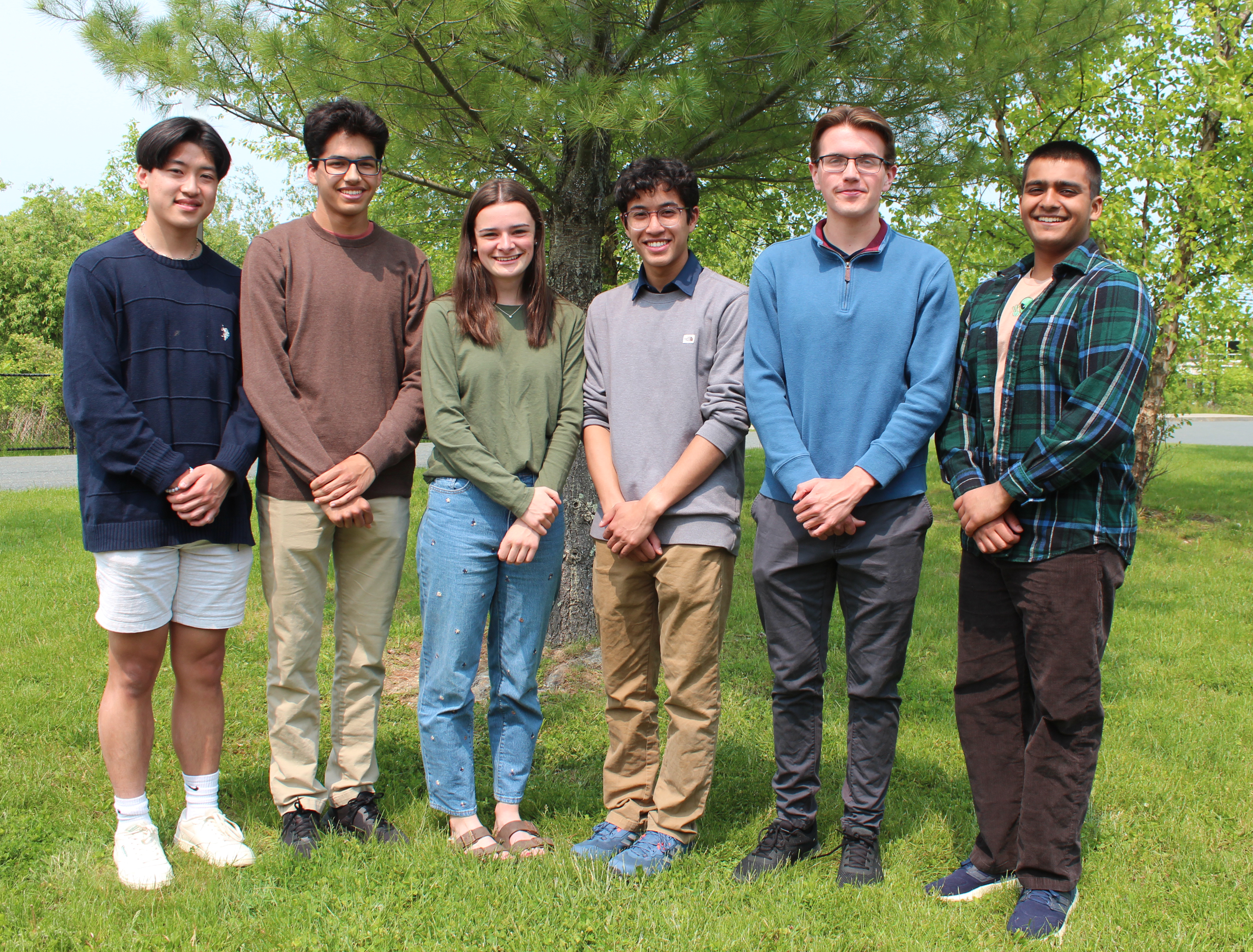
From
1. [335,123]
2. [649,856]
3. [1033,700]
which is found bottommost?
[649,856]

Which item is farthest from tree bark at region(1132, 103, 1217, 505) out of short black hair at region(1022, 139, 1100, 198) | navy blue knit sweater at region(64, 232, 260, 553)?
navy blue knit sweater at region(64, 232, 260, 553)

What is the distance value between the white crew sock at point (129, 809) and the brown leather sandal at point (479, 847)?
3.22 ft

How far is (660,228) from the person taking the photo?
2.91 metres

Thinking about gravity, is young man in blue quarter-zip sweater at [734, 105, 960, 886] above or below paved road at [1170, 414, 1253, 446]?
above

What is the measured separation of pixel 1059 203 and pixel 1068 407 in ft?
1.98

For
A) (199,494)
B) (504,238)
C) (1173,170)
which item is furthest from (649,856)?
(1173,170)

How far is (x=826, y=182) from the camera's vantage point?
2828 mm

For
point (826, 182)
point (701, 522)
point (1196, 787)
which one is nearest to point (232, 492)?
point (701, 522)

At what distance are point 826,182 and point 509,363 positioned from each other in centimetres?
116

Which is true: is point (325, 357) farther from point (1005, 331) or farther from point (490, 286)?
point (1005, 331)

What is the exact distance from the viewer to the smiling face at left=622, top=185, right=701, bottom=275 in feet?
9.53

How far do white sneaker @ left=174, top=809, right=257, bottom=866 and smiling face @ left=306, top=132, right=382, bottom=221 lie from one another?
207 cm

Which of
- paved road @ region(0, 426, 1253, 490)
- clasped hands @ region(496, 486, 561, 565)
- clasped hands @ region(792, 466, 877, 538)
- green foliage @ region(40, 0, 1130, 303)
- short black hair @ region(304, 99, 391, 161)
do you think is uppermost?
green foliage @ region(40, 0, 1130, 303)

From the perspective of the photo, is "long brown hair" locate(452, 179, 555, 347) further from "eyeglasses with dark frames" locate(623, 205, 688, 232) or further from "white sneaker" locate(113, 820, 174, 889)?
"white sneaker" locate(113, 820, 174, 889)
